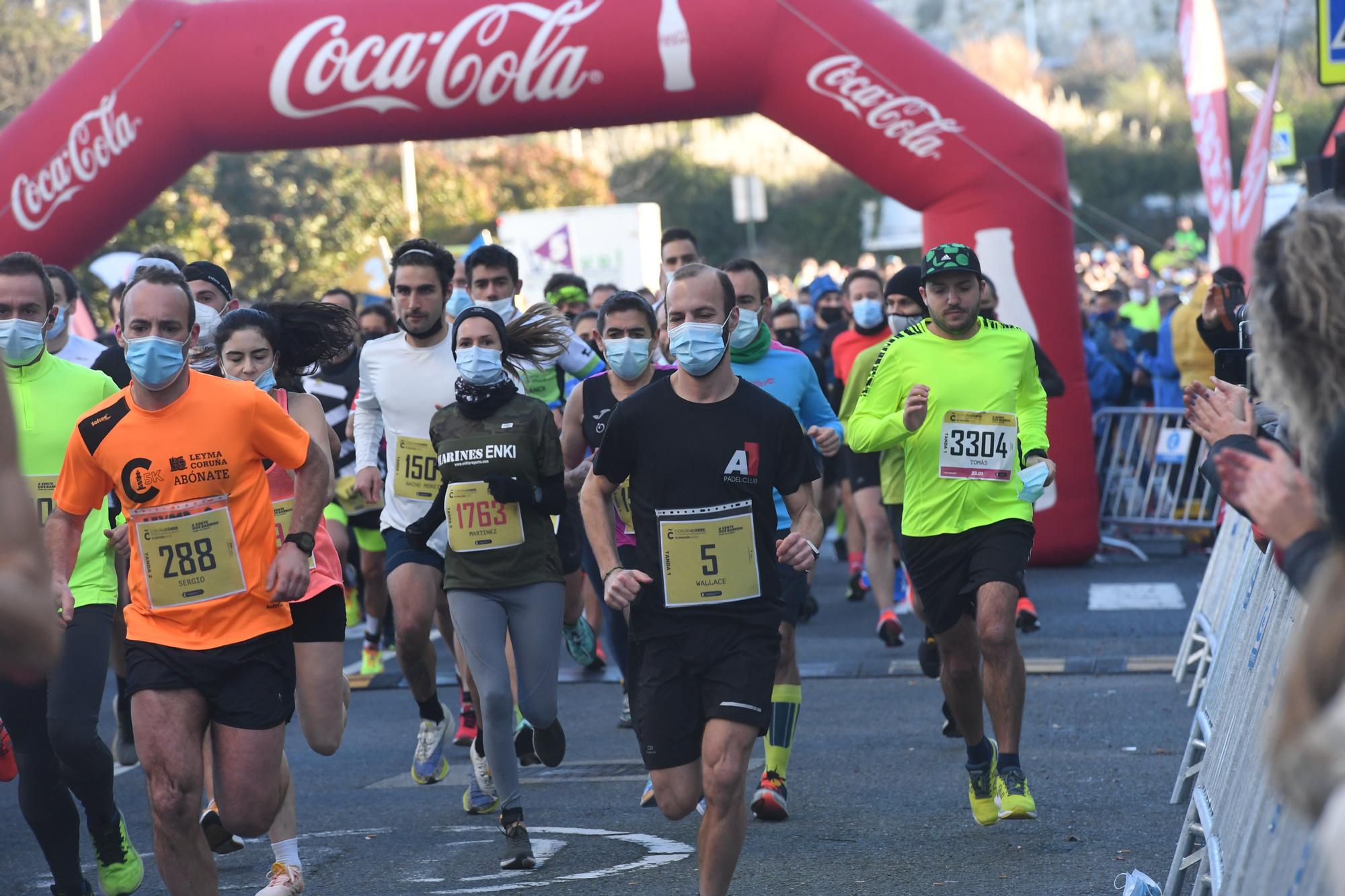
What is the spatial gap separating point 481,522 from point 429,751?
1.52m

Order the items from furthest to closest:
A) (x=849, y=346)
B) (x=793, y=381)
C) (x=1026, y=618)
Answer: (x=849, y=346) < (x=1026, y=618) < (x=793, y=381)

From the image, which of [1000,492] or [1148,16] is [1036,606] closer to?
[1000,492]

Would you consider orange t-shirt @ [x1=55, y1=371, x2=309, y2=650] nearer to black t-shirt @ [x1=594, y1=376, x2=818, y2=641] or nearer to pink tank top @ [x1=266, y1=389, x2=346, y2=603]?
pink tank top @ [x1=266, y1=389, x2=346, y2=603]

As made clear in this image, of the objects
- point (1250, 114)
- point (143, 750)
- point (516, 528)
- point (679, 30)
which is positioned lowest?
point (143, 750)

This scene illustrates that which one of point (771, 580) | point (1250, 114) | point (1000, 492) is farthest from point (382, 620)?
point (1250, 114)

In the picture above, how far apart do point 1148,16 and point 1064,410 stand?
397 ft

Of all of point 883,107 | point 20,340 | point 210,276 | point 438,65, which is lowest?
point 20,340

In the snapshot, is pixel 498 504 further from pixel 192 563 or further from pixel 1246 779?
pixel 1246 779

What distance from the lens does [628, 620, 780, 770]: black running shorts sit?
525 centimetres

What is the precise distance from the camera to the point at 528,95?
13070 mm

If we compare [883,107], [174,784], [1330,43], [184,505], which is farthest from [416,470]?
[883,107]

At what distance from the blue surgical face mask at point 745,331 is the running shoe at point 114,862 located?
291 centimetres

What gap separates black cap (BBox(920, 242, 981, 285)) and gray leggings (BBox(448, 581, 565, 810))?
183cm

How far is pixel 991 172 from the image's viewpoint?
521 inches
